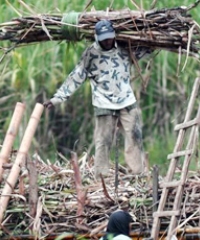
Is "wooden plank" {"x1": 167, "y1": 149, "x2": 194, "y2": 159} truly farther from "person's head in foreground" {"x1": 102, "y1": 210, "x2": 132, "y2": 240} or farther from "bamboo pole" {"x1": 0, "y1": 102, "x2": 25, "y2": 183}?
A: "bamboo pole" {"x1": 0, "y1": 102, "x2": 25, "y2": 183}

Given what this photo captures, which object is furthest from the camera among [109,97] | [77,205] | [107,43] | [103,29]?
[109,97]

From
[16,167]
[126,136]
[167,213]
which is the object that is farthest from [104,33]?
[167,213]

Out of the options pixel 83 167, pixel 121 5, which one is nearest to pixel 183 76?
pixel 121 5

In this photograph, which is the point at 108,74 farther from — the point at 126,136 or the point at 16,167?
the point at 16,167

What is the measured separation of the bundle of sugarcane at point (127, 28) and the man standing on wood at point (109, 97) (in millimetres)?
130

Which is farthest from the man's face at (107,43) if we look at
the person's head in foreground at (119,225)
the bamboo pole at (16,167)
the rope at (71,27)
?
the person's head in foreground at (119,225)

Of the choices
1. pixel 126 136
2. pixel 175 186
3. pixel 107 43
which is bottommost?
pixel 175 186

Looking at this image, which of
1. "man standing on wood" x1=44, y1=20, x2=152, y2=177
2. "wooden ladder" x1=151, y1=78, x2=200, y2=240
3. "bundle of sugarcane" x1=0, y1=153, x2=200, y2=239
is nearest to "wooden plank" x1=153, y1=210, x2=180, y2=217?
"wooden ladder" x1=151, y1=78, x2=200, y2=240

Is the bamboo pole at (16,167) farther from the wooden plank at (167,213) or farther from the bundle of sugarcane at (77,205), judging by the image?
the wooden plank at (167,213)

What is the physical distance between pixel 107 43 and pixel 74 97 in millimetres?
4856

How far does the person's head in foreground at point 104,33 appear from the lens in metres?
9.44

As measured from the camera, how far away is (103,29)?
31.0 feet

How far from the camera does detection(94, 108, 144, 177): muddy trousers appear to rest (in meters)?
9.90

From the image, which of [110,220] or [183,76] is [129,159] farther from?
[183,76]
